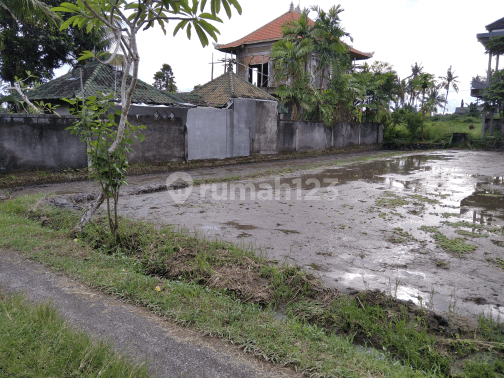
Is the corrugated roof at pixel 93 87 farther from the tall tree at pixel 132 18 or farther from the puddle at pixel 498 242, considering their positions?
the puddle at pixel 498 242

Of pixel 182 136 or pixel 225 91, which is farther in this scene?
pixel 225 91

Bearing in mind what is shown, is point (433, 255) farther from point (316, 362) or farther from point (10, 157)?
point (10, 157)

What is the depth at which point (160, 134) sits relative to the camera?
575 inches

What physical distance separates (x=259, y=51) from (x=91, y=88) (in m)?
15.8

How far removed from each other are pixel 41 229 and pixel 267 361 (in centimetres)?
442

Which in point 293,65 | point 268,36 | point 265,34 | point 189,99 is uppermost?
point 265,34

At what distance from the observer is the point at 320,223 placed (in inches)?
276

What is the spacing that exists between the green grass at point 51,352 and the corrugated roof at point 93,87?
41.7 ft

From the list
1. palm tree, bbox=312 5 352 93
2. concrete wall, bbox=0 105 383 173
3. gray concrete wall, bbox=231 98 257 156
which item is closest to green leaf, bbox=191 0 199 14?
concrete wall, bbox=0 105 383 173

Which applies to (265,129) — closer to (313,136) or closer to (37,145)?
(313,136)

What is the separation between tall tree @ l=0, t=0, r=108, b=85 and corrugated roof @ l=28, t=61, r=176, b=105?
6567mm

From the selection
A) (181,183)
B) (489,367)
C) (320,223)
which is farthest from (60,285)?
(181,183)

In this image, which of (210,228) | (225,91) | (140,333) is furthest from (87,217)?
(225,91)

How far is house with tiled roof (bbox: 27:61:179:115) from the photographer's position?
14805 millimetres
